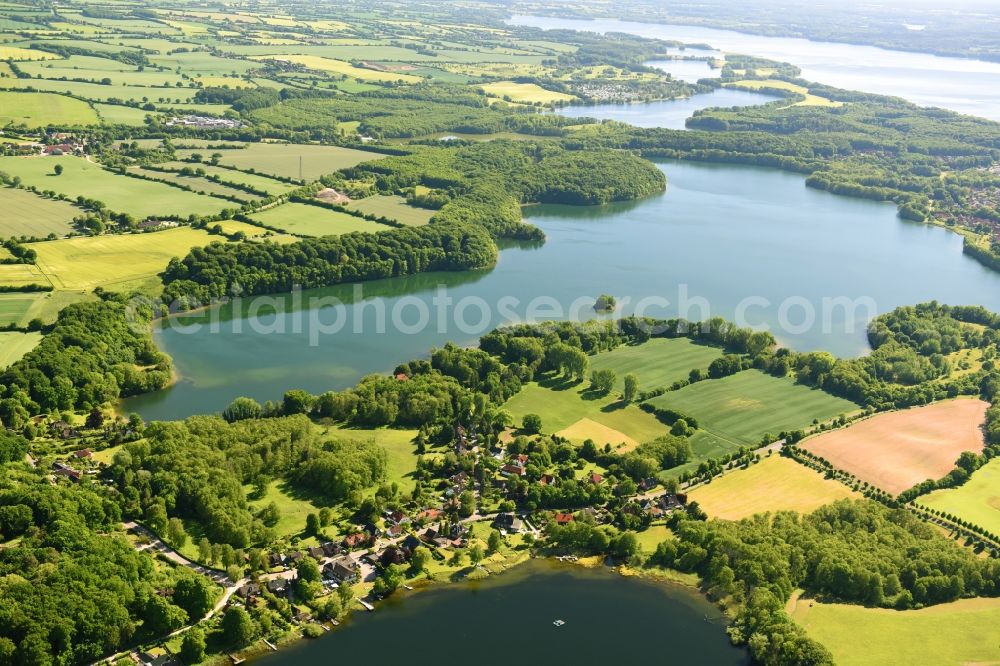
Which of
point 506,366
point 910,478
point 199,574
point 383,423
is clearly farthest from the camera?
point 506,366

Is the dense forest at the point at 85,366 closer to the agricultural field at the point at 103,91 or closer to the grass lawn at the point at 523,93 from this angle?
the agricultural field at the point at 103,91

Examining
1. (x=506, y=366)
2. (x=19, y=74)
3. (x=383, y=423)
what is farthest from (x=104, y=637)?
(x=19, y=74)

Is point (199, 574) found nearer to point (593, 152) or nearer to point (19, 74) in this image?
point (593, 152)

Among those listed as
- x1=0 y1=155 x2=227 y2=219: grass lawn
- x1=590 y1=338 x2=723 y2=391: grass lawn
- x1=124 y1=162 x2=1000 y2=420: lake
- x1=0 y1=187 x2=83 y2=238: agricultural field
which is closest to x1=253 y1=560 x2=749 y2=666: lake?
x1=590 y1=338 x2=723 y2=391: grass lawn

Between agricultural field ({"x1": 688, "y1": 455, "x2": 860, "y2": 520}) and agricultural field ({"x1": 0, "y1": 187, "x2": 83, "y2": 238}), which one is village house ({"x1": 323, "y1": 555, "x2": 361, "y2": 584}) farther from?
agricultural field ({"x1": 0, "y1": 187, "x2": 83, "y2": 238})

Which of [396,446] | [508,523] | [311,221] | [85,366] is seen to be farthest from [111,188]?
[508,523]

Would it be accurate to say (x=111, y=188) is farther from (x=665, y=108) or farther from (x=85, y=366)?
(x=665, y=108)
